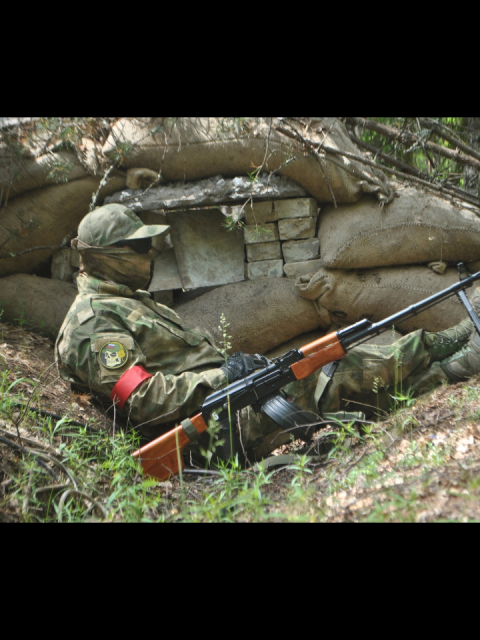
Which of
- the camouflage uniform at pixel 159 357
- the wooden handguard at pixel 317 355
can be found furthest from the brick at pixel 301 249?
the wooden handguard at pixel 317 355

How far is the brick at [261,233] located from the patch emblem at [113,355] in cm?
195

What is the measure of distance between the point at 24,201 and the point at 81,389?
194 centimetres

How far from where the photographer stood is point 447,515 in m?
1.42

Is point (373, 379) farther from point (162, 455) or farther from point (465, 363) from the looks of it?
point (162, 455)

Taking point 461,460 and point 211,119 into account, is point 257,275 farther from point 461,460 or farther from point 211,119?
point 461,460

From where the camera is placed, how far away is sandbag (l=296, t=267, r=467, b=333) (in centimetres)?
407

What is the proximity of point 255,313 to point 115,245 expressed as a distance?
1.47 metres

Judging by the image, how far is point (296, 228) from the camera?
4328mm

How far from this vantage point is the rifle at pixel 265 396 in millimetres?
2479

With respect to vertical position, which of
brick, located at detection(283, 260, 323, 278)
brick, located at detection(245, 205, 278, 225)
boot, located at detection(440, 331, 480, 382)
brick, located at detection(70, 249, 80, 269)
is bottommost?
boot, located at detection(440, 331, 480, 382)

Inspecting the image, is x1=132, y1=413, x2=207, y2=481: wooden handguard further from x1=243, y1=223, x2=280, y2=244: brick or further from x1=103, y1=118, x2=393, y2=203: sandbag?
x1=103, y1=118, x2=393, y2=203: sandbag

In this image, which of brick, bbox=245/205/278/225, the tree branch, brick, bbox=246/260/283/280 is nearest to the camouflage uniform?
brick, bbox=246/260/283/280

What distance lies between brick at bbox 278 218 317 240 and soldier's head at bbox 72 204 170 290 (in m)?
1.42

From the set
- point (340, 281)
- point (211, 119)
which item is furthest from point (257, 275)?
point (211, 119)
